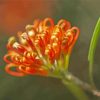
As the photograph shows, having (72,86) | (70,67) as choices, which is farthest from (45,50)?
(70,67)

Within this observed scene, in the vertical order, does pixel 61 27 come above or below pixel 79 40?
above

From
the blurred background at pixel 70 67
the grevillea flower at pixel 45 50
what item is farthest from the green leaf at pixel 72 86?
the blurred background at pixel 70 67

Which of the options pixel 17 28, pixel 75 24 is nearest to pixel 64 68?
pixel 75 24

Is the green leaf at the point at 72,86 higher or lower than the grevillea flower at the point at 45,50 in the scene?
lower

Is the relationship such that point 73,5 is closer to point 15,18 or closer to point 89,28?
→ point 89,28

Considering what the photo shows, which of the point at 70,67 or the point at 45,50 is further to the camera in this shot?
the point at 70,67

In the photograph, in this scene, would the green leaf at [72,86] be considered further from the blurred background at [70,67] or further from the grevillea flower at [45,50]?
the blurred background at [70,67]

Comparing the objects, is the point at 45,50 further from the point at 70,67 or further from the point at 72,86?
the point at 70,67

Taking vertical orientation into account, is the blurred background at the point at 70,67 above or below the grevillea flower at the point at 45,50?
below

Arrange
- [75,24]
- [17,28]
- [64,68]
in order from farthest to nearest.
Answer: [17,28] < [75,24] < [64,68]

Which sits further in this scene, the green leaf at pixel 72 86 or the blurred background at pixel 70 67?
the blurred background at pixel 70 67

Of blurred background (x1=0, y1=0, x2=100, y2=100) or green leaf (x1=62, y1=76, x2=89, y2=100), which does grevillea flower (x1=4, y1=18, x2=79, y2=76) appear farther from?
blurred background (x1=0, y1=0, x2=100, y2=100)
